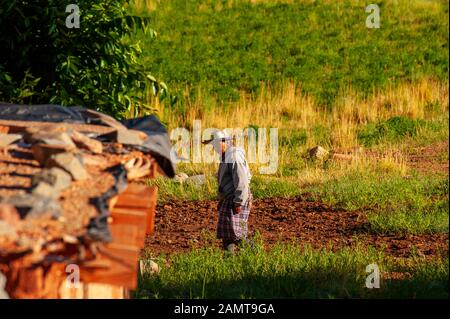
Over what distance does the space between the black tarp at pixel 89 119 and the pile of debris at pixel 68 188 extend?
11 mm

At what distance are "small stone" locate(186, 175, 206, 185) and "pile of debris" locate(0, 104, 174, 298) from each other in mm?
6237

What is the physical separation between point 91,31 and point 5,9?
3.28 feet

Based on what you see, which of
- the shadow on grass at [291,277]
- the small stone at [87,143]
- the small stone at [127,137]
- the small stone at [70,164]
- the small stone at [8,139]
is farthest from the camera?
the shadow on grass at [291,277]

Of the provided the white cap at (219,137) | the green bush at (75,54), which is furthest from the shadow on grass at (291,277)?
the green bush at (75,54)

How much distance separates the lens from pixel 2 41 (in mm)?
11359

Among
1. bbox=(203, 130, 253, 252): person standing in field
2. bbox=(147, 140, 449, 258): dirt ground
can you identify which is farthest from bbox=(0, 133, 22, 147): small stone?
bbox=(147, 140, 449, 258): dirt ground

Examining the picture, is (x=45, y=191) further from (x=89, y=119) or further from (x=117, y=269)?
(x=89, y=119)

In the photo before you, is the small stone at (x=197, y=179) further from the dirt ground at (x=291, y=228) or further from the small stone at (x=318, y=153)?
the small stone at (x=318, y=153)

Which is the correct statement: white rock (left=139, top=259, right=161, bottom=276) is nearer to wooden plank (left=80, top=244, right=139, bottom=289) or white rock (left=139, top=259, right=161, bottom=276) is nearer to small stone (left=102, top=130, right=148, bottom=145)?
small stone (left=102, top=130, right=148, bottom=145)

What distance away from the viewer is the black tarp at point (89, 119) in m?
6.64

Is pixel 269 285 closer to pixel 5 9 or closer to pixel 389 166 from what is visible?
pixel 5 9

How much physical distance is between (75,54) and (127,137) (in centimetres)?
476
